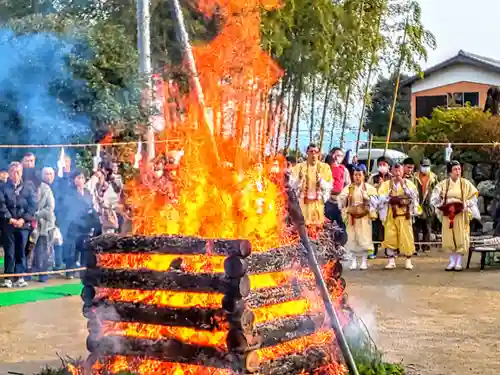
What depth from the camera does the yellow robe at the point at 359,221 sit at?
1428 centimetres

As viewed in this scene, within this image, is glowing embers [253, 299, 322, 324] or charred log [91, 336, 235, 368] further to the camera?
glowing embers [253, 299, 322, 324]

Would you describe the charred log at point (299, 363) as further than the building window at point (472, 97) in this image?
No

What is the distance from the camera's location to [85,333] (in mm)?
8680

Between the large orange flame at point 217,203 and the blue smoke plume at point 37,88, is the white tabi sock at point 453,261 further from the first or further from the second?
the large orange flame at point 217,203

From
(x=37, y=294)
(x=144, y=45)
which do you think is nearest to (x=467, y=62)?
(x=144, y=45)

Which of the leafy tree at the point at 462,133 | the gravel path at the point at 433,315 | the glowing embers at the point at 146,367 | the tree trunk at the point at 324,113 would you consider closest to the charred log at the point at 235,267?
the glowing embers at the point at 146,367

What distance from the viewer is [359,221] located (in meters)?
14.4

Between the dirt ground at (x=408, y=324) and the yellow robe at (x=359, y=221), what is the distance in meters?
1.18

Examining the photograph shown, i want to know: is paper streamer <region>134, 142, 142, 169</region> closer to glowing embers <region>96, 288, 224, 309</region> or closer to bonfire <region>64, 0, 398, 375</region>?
bonfire <region>64, 0, 398, 375</region>

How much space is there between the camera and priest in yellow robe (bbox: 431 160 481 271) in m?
14.0

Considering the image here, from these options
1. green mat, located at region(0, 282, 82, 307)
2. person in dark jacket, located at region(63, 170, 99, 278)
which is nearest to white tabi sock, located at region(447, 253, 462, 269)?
person in dark jacket, located at region(63, 170, 99, 278)

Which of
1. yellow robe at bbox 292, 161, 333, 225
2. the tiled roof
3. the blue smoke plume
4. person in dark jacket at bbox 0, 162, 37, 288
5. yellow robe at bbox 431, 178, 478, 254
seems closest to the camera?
the blue smoke plume

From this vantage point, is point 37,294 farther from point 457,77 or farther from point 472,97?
point 457,77

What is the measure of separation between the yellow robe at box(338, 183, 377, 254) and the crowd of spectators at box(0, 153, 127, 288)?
12.5 feet
